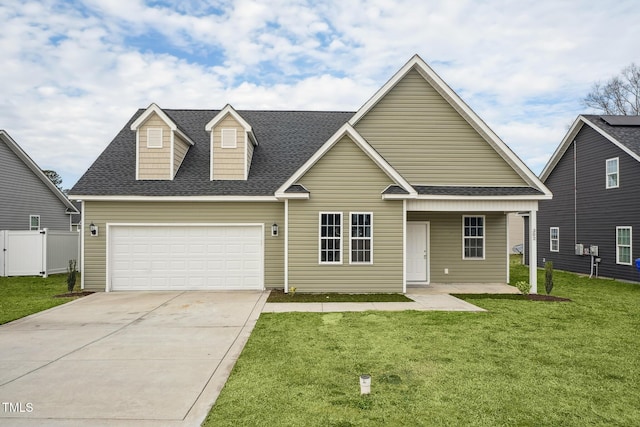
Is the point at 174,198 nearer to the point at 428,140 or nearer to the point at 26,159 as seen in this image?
the point at 428,140

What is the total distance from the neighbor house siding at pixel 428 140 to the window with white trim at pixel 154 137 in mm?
7092

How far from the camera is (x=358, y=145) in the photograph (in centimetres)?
1195

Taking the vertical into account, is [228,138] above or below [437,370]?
above

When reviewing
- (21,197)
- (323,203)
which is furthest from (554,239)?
(21,197)

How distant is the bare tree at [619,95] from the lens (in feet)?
94.5

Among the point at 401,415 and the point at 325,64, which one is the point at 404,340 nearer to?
the point at 401,415

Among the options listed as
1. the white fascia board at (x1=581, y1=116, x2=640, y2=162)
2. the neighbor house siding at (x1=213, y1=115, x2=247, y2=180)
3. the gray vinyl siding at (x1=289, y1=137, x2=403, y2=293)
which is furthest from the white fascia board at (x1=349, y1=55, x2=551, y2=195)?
the white fascia board at (x1=581, y1=116, x2=640, y2=162)

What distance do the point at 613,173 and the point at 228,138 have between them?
16707 mm

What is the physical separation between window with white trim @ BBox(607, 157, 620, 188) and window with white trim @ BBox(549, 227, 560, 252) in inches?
167

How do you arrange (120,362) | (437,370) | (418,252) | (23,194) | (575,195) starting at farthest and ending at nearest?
1. (23,194)
2. (575,195)
3. (418,252)
4. (120,362)
5. (437,370)

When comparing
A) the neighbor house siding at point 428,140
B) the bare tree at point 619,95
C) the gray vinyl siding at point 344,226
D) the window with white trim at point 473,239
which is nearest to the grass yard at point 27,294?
the gray vinyl siding at point 344,226

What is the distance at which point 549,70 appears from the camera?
21.6 metres

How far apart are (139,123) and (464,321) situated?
39.4 feet

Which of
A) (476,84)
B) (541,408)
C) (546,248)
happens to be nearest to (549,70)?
(476,84)
